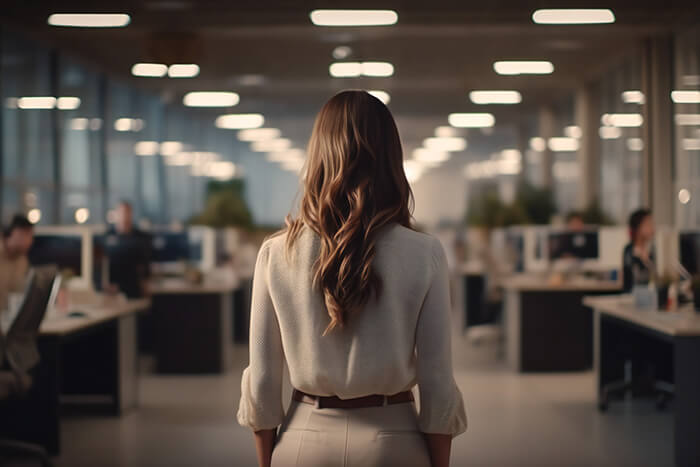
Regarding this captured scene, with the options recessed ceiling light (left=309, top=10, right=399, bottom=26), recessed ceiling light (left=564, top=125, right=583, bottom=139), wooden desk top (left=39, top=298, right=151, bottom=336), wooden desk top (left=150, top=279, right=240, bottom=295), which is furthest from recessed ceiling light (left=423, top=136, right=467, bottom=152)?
wooden desk top (left=39, top=298, right=151, bottom=336)

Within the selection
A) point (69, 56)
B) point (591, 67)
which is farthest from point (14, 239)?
point (591, 67)

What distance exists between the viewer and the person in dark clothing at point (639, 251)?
666 centimetres

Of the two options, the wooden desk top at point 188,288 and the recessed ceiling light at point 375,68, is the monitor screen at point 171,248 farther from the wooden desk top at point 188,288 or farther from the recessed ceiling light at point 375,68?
the recessed ceiling light at point 375,68

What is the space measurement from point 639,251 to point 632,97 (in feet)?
19.2

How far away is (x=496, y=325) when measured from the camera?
1112cm

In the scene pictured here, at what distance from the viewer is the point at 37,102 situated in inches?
413

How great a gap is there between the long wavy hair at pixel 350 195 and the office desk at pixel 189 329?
6.71 m

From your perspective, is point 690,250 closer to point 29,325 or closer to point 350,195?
point 29,325

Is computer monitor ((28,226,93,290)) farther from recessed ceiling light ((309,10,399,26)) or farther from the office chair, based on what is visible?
recessed ceiling light ((309,10,399,26))

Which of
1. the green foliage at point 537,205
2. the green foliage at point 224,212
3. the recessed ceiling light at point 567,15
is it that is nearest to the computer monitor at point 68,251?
the recessed ceiling light at point 567,15

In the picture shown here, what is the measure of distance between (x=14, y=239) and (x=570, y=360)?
5.48m

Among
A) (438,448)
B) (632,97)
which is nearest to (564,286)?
(632,97)

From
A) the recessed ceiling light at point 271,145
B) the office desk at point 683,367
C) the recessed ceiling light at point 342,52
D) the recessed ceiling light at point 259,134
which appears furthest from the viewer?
the recessed ceiling light at point 271,145

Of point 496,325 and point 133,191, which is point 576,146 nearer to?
point 496,325
